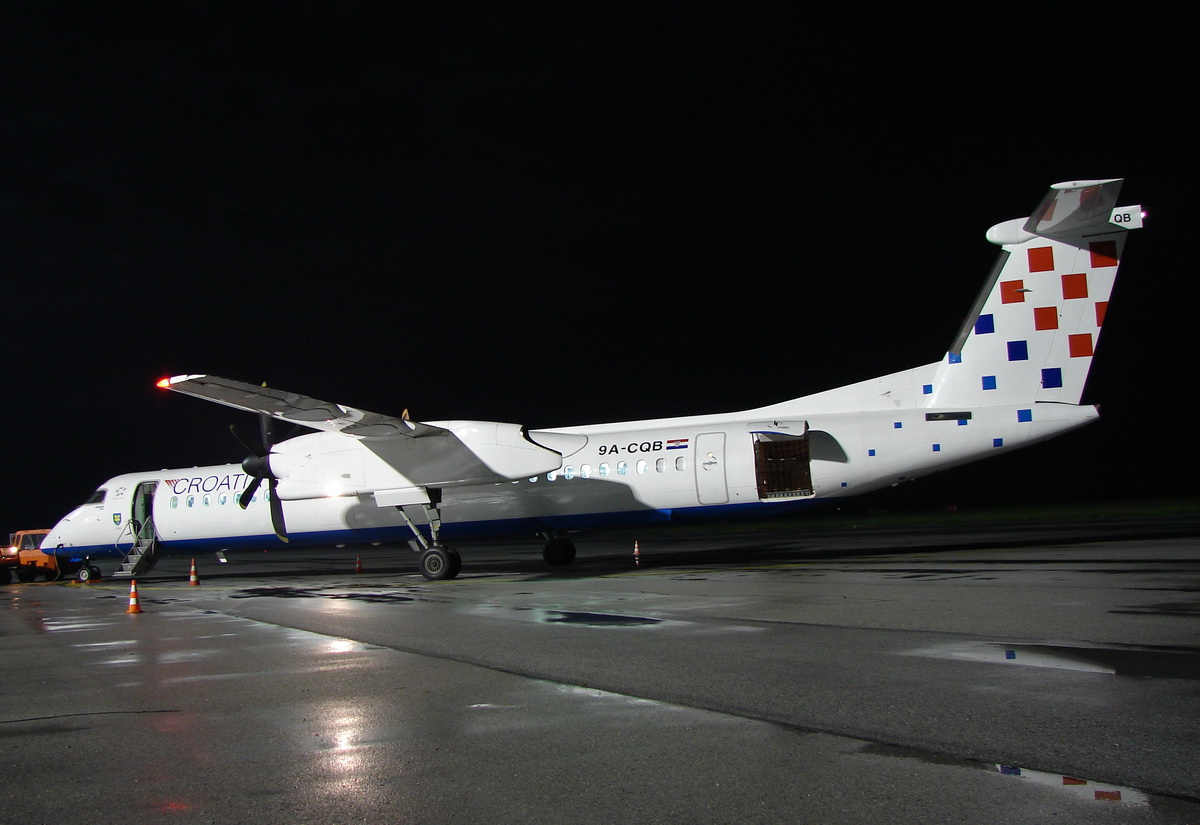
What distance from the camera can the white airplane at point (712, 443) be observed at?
Result: 54.1 ft

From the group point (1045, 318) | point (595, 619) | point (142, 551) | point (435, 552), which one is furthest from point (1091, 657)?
point (142, 551)

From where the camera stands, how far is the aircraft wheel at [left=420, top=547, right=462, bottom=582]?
18906mm

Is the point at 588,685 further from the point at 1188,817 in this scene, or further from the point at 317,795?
the point at 1188,817

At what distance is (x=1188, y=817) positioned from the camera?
351 cm

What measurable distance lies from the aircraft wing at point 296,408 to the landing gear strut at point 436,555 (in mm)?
1680

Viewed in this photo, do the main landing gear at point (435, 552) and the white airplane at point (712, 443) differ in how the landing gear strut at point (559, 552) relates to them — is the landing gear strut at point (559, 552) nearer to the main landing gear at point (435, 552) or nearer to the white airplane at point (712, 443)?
the white airplane at point (712, 443)

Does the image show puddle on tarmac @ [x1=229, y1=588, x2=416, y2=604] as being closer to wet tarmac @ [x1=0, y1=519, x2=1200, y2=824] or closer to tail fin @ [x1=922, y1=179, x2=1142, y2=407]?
wet tarmac @ [x1=0, y1=519, x2=1200, y2=824]

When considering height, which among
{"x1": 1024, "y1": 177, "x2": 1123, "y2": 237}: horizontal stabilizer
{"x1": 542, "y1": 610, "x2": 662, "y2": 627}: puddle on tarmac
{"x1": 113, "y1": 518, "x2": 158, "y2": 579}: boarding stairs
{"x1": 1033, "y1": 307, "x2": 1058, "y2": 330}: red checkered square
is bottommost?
{"x1": 542, "y1": 610, "x2": 662, "y2": 627}: puddle on tarmac

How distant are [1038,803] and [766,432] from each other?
14334 mm

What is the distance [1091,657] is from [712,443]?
11.8 metres

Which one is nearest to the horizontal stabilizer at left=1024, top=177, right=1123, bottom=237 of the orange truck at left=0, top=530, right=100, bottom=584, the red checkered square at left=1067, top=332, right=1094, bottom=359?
the red checkered square at left=1067, top=332, right=1094, bottom=359

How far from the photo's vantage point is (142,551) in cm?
2470

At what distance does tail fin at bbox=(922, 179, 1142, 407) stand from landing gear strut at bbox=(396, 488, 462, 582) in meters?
10.6

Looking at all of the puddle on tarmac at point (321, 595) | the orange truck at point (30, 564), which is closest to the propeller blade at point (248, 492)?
the puddle on tarmac at point (321, 595)
